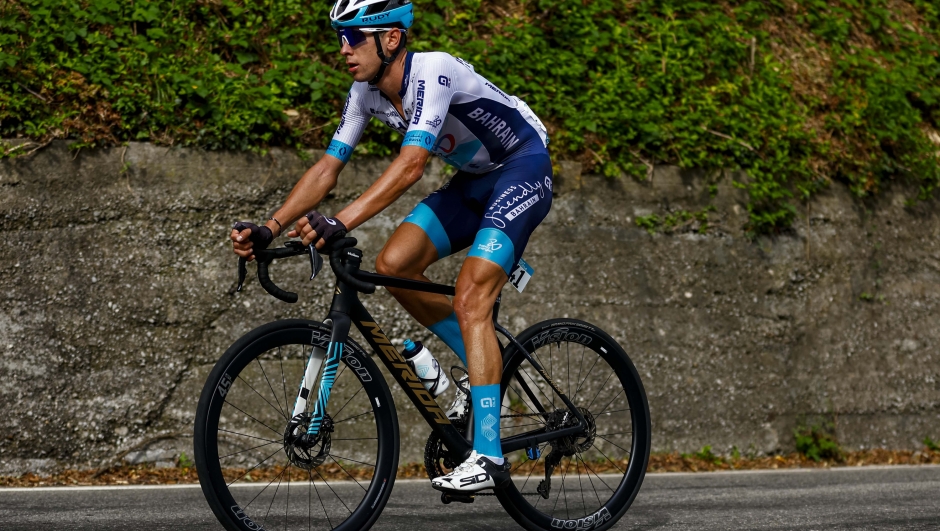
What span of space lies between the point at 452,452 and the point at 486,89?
1.60m

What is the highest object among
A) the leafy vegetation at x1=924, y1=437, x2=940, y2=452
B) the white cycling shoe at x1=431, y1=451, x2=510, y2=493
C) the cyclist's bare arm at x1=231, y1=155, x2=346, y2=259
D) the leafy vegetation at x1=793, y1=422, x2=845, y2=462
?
the cyclist's bare arm at x1=231, y1=155, x2=346, y2=259

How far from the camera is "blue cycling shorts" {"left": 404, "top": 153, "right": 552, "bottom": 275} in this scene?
4.30m

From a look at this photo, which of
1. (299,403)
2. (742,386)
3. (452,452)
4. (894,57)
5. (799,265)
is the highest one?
(299,403)

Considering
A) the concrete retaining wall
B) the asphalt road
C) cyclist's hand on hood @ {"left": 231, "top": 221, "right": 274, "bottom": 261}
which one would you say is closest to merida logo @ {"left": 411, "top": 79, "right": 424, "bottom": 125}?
cyclist's hand on hood @ {"left": 231, "top": 221, "right": 274, "bottom": 261}

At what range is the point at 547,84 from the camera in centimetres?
820

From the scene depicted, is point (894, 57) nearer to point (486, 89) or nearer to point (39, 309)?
point (486, 89)

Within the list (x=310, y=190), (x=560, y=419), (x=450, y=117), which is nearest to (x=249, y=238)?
(x=310, y=190)

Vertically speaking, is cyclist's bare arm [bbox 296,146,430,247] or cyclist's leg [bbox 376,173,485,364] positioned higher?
cyclist's bare arm [bbox 296,146,430,247]

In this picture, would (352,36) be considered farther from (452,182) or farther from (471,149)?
(452,182)

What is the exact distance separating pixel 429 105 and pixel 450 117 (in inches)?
16.3

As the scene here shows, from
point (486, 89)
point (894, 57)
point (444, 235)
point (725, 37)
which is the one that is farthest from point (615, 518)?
point (894, 57)

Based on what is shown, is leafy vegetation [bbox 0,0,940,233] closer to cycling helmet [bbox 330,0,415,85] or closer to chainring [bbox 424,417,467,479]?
cycling helmet [bbox 330,0,415,85]

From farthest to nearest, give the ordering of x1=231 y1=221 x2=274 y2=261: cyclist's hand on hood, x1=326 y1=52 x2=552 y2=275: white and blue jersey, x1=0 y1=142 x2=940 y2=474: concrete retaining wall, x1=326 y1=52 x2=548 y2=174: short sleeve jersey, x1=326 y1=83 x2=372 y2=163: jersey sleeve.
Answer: x1=0 y1=142 x2=940 y2=474: concrete retaining wall < x1=326 y1=83 x2=372 y2=163: jersey sleeve < x1=326 y1=52 x2=552 y2=275: white and blue jersey < x1=326 y1=52 x2=548 y2=174: short sleeve jersey < x1=231 y1=221 x2=274 y2=261: cyclist's hand on hood

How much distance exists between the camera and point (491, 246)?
4262mm
